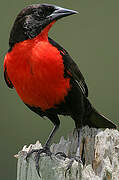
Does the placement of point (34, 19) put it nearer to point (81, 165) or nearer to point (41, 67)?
point (41, 67)

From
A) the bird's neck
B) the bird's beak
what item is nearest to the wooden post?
the bird's neck

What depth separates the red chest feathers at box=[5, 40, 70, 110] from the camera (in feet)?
17.0

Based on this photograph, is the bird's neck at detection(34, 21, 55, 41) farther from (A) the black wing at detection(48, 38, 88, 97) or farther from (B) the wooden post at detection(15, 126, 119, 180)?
(B) the wooden post at detection(15, 126, 119, 180)

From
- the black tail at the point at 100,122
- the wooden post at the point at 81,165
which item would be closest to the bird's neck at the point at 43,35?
the wooden post at the point at 81,165

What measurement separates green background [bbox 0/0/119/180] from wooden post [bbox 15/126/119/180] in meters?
2.52

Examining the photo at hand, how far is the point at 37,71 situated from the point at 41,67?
0.05m

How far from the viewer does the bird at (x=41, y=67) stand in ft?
17.1

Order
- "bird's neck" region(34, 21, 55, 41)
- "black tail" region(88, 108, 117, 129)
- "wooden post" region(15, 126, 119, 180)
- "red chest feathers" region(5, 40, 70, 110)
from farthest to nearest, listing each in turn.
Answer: "black tail" region(88, 108, 117, 129), "bird's neck" region(34, 21, 55, 41), "red chest feathers" region(5, 40, 70, 110), "wooden post" region(15, 126, 119, 180)

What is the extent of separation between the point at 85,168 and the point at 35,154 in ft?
2.15

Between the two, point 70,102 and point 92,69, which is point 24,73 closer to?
point 70,102

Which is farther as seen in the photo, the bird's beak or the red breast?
the bird's beak

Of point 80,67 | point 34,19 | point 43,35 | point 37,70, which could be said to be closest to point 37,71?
point 37,70

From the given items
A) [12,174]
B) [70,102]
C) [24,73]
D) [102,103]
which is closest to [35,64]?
[24,73]

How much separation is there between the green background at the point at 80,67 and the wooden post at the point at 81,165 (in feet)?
8.26
